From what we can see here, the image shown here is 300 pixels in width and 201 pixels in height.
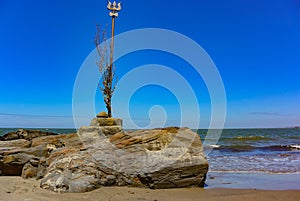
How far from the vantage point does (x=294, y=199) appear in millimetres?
5320

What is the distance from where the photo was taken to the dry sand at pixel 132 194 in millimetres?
5051

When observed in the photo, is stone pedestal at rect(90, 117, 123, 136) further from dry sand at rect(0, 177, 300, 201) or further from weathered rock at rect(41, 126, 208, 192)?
dry sand at rect(0, 177, 300, 201)

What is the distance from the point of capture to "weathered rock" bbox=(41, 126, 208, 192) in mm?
5891

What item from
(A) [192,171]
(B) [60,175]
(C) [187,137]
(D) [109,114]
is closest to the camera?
(B) [60,175]

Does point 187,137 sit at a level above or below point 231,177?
above

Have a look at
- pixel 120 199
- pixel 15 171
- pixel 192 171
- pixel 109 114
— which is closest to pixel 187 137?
pixel 192 171

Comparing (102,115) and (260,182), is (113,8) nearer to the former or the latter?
(102,115)

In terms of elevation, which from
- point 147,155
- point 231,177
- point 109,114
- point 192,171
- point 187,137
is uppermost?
point 109,114

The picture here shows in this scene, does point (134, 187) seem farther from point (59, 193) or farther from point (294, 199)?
point (294, 199)

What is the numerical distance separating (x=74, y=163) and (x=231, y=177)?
5.42 m

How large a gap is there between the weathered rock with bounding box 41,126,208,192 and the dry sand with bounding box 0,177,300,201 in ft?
0.82

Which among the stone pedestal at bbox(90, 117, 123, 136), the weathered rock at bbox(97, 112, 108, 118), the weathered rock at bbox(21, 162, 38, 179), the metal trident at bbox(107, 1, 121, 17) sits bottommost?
the weathered rock at bbox(21, 162, 38, 179)

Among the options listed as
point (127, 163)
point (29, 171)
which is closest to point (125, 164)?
point (127, 163)

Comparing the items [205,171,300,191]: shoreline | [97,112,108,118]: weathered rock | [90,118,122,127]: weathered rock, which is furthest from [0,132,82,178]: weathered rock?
[205,171,300,191]: shoreline
